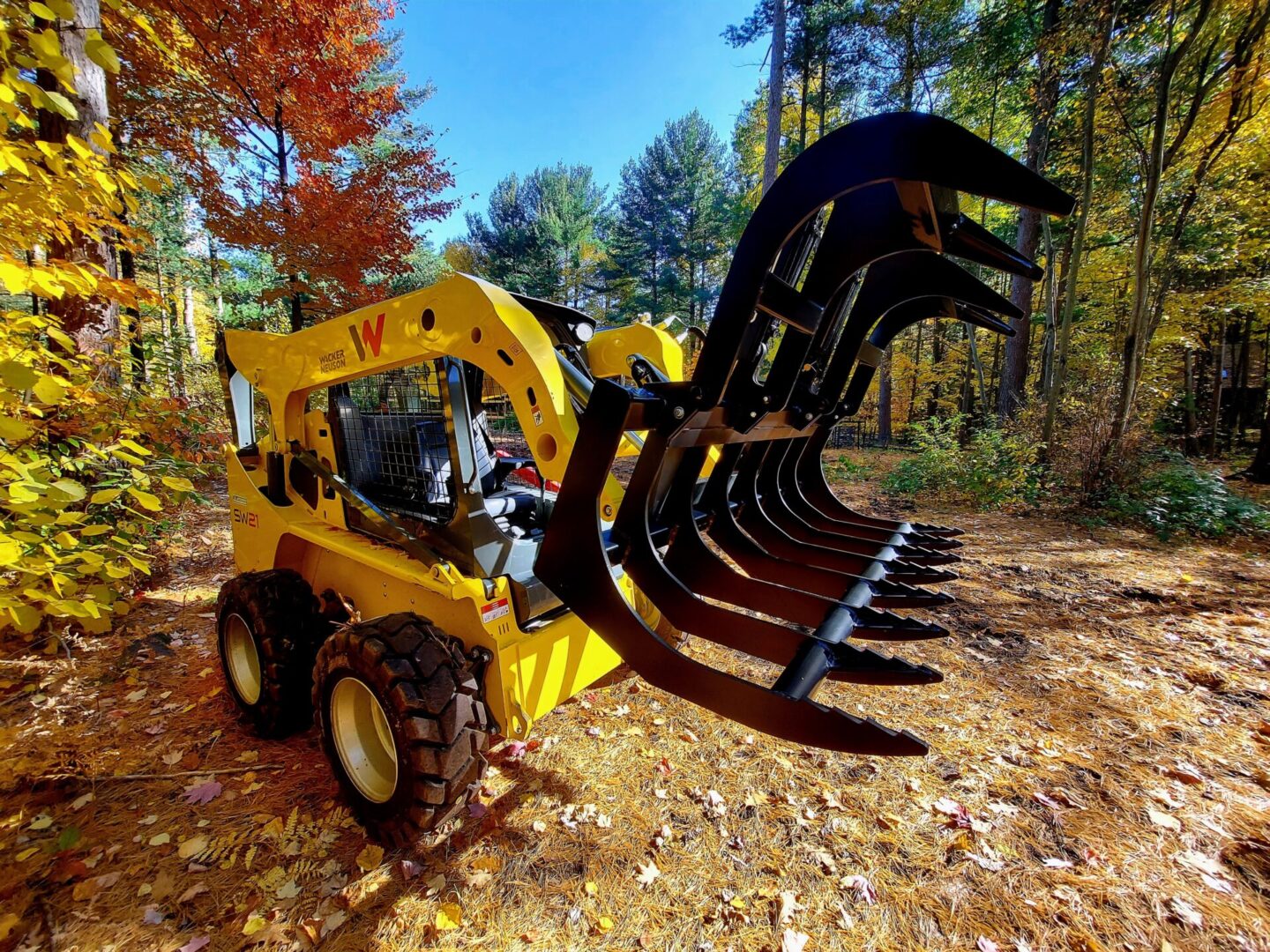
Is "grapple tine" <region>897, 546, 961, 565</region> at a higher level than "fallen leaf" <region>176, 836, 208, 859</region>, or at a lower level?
higher

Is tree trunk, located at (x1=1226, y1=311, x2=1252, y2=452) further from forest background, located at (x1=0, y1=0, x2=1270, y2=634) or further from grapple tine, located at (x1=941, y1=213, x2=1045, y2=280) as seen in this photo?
grapple tine, located at (x1=941, y1=213, x2=1045, y2=280)

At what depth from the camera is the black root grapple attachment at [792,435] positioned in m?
1.30

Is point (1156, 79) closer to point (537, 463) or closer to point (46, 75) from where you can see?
point (537, 463)

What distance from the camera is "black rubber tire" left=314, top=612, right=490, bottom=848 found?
186 centimetres

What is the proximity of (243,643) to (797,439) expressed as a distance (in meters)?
3.49

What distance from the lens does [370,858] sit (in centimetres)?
202

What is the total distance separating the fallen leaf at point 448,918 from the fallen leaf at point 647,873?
0.69 metres

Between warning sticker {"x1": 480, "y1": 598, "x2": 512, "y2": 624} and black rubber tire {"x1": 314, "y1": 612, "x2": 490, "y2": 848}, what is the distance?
0.66ft

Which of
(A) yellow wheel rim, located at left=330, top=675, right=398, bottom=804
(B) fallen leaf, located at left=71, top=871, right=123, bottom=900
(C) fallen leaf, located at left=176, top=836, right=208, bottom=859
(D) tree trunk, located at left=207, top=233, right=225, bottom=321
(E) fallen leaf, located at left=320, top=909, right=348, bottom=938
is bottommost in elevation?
(E) fallen leaf, located at left=320, top=909, right=348, bottom=938

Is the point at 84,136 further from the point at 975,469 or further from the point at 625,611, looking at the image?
the point at 975,469

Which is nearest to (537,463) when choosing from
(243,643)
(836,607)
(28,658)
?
(836,607)

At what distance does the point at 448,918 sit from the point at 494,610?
1123mm

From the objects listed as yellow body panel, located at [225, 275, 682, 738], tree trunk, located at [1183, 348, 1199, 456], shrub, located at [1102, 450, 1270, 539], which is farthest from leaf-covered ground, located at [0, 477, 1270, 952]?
tree trunk, located at [1183, 348, 1199, 456]

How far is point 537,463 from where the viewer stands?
1.86 meters
